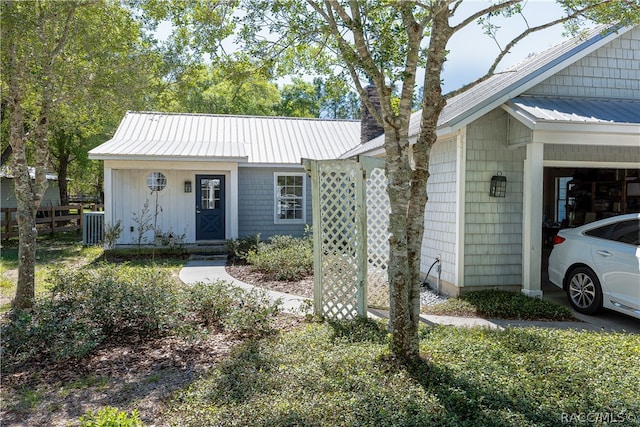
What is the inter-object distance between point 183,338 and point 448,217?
178 inches

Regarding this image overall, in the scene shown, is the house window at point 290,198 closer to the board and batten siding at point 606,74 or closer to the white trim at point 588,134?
the board and batten siding at point 606,74

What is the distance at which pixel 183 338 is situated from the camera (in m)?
4.88

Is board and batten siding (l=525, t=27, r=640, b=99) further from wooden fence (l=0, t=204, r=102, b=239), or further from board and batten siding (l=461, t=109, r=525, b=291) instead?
wooden fence (l=0, t=204, r=102, b=239)

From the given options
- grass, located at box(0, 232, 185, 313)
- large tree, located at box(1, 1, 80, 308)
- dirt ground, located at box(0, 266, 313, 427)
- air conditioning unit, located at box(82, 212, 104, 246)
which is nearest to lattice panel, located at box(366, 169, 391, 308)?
dirt ground, located at box(0, 266, 313, 427)

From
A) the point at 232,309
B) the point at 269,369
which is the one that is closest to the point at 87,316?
the point at 232,309

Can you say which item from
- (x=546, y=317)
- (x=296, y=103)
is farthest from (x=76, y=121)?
(x=296, y=103)

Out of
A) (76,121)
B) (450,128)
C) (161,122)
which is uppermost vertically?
(161,122)

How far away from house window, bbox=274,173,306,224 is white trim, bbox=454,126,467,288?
7381 mm

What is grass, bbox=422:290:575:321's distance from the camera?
5.86 metres

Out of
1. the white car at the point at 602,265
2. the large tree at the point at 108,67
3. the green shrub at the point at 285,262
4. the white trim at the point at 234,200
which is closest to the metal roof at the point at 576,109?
the white car at the point at 602,265

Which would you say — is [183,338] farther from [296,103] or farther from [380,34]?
[296,103]

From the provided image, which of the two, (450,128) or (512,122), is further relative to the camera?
(512,122)

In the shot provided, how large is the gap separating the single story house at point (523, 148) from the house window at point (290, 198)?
6509 millimetres

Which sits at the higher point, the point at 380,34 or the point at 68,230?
the point at 380,34
